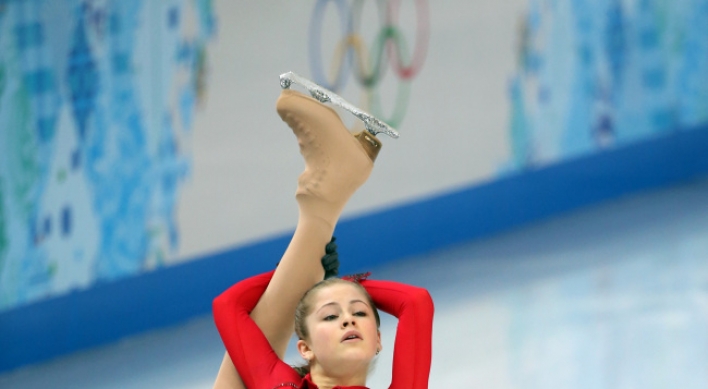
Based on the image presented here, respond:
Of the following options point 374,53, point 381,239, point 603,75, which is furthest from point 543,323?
point 603,75

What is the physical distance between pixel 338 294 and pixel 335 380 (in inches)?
6.7

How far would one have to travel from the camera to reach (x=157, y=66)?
3740 millimetres

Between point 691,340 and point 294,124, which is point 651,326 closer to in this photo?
point 691,340

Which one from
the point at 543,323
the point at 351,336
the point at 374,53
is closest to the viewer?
the point at 351,336

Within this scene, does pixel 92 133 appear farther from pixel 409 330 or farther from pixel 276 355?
pixel 409 330

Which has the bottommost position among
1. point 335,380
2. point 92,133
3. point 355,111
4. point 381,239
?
point 335,380

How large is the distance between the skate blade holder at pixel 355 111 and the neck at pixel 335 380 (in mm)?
489

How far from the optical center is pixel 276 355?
223 centimetres

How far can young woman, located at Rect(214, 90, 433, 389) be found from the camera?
2.07 meters

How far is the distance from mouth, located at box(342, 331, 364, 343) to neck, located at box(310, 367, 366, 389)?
0.09m

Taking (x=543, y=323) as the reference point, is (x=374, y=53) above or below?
above

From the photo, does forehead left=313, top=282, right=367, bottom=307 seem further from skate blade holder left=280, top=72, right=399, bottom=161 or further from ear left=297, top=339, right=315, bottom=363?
skate blade holder left=280, top=72, right=399, bottom=161

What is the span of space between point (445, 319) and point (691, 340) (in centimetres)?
88

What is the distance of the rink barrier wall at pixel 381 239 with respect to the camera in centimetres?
365
